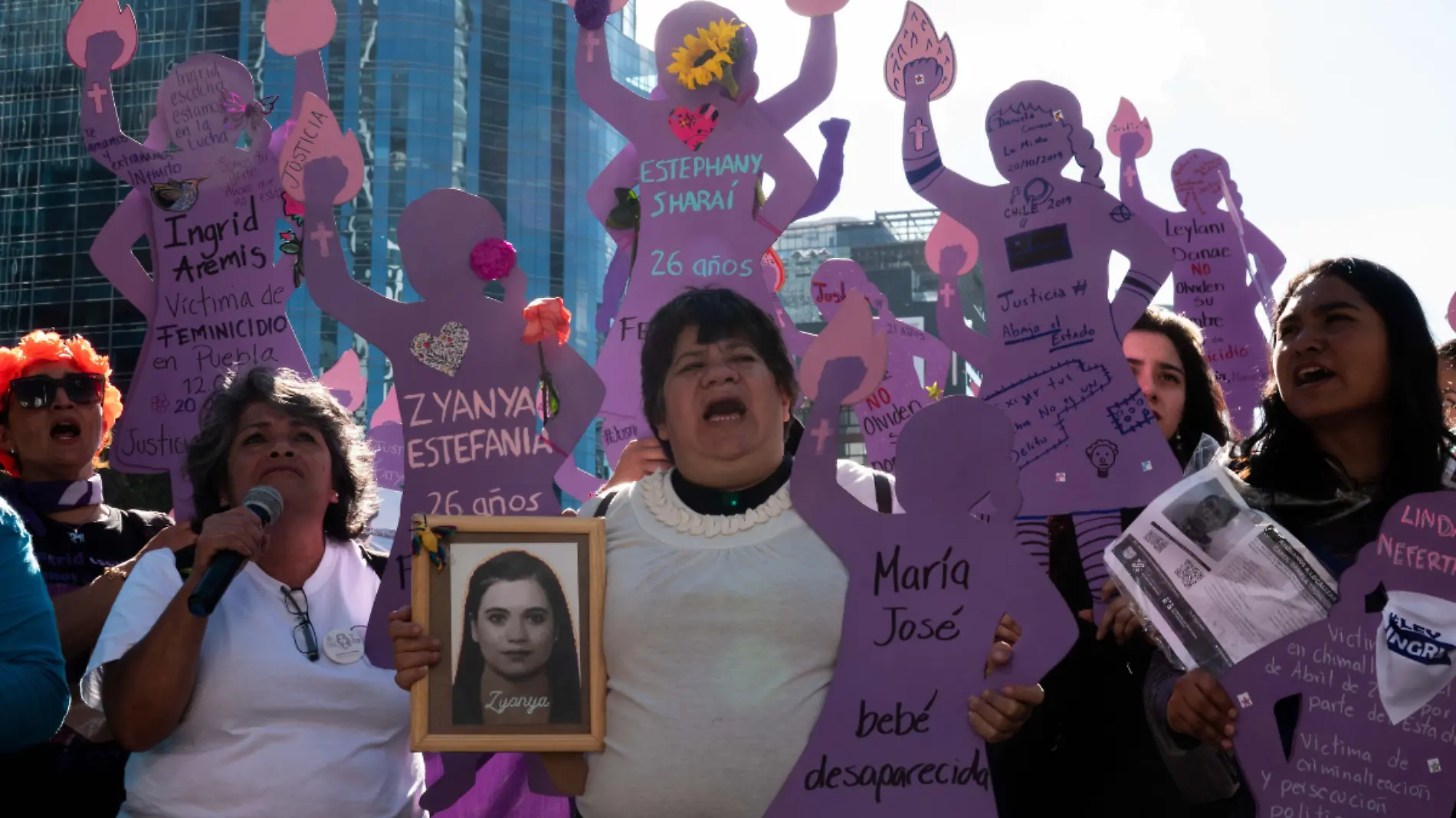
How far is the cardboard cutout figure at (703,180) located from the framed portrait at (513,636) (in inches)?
44.6

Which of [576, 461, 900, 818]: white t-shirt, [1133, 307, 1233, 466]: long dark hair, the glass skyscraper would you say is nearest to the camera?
[576, 461, 900, 818]: white t-shirt

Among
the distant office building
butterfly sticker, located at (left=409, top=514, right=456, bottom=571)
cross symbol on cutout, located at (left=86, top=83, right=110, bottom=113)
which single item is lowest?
butterfly sticker, located at (left=409, top=514, right=456, bottom=571)

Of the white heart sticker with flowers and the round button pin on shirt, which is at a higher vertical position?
the white heart sticker with flowers

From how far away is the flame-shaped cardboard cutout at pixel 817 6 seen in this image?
162 inches

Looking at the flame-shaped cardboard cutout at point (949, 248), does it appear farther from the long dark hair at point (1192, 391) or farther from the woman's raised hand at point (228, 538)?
the woman's raised hand at point (228, 538)

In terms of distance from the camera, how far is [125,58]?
4648 mm

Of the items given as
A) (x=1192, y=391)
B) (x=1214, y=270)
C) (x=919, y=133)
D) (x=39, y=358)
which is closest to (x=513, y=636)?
(x=39, y=358)

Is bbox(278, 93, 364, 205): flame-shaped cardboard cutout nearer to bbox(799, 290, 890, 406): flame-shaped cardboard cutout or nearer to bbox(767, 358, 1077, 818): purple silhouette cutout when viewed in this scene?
bbox(799, 290, 890, 406): flame-shaped cardboard cutout

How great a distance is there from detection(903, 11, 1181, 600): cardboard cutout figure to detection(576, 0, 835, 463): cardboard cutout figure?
0.40 m

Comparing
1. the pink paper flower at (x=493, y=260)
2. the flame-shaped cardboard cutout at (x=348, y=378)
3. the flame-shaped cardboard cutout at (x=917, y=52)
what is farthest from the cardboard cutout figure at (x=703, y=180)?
the flame-shaped cardboard cutout at (x=348, y=378)

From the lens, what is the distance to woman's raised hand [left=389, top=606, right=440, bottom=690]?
279cm

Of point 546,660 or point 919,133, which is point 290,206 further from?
point 546,660

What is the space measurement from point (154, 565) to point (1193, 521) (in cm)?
219

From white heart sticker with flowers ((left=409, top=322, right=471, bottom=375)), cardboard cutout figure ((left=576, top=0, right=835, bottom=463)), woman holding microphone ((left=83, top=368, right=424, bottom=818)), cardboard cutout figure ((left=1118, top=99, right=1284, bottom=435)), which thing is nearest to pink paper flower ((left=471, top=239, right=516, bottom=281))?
white heart sticker with flowers ((left=409, top=322, right=471, bottom=375))
